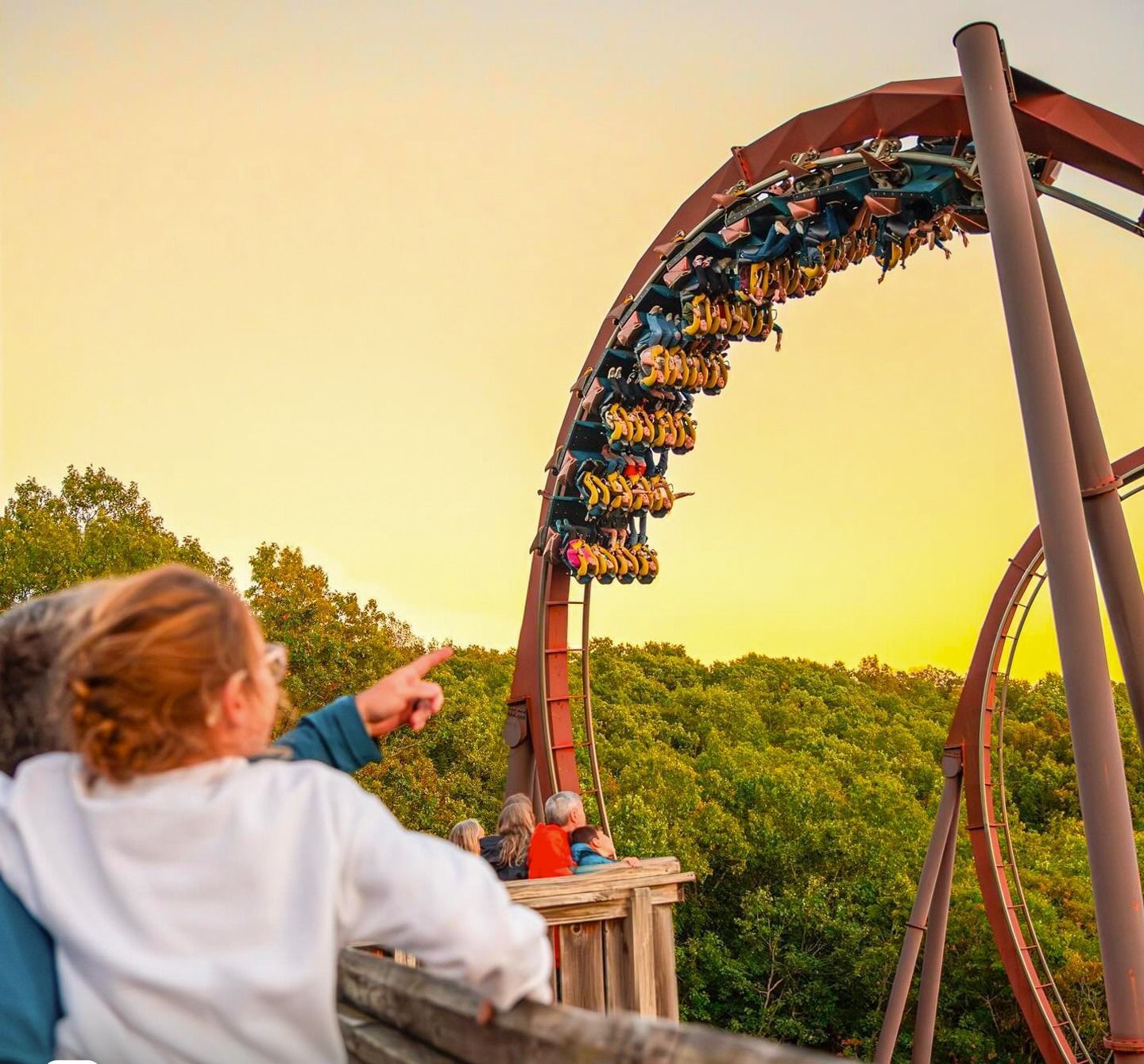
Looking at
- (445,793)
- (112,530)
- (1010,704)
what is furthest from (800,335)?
(112,530)

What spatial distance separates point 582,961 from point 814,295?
5.30 m

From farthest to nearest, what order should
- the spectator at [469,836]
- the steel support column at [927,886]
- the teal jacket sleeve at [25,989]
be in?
the steel support column at [927,886] < the spectator at [469,836] < the teal jacket sleeve at [25,989]

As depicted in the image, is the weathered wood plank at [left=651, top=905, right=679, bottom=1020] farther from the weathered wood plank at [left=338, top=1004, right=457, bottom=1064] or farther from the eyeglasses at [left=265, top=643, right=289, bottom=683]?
the eyeglasses at [left=265, top=643, right=289, bottom=683]

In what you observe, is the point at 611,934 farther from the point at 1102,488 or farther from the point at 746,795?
the point at 746,795

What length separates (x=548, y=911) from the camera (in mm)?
2729

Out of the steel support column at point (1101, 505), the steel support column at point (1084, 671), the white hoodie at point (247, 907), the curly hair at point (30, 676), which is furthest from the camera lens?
the steel support column at point (1101, 505)

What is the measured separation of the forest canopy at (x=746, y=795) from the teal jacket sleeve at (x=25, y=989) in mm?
15659

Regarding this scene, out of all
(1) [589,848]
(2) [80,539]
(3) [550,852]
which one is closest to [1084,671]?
(1) [589,848]

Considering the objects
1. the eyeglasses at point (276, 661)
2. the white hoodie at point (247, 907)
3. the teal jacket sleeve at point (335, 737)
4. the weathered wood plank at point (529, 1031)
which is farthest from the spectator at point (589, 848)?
the white hoodie at point (247, 907)

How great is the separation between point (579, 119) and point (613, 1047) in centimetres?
1968

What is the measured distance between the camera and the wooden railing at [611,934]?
Result: 273 centimetres

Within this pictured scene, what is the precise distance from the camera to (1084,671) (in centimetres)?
331

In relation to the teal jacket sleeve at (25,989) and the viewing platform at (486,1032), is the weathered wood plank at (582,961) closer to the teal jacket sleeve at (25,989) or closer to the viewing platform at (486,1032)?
the viewing platform at (486,1032)

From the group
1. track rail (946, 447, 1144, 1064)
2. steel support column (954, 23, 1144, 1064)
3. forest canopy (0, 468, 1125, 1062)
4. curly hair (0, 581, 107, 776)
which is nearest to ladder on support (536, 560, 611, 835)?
track rail (946, 447, 1144, 1064)
